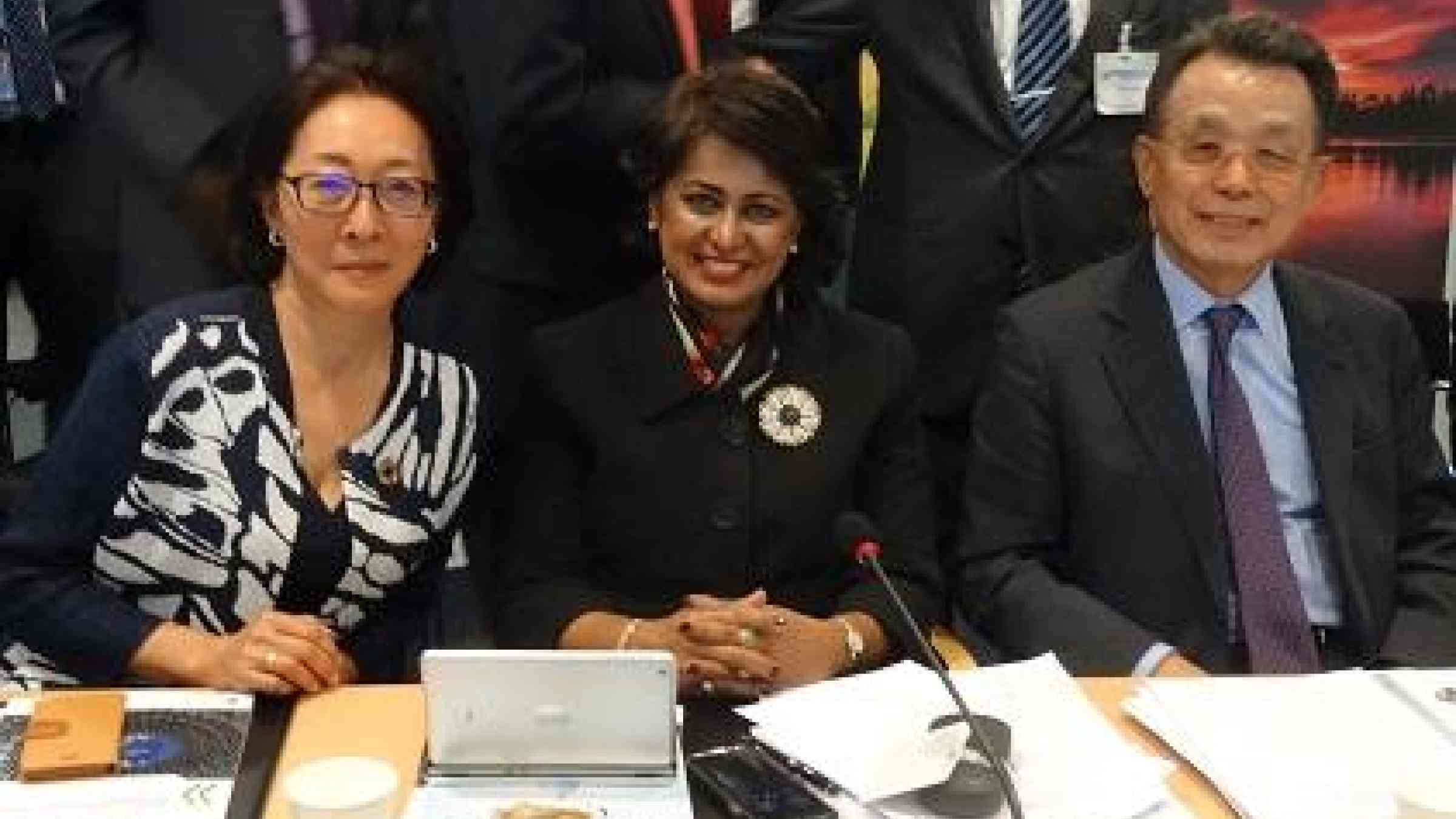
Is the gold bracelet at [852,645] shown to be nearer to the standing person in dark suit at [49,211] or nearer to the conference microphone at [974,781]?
the conference microphone at [974,781]

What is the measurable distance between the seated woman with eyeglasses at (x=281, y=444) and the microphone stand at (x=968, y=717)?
661 millimetres

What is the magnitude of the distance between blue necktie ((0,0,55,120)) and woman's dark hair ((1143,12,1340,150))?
178 centimetres

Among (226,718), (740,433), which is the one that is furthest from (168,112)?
(226,718)

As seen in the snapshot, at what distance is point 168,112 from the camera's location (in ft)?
8.36

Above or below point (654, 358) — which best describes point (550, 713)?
below

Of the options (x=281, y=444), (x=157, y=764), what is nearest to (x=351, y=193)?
(x=281, y=444)

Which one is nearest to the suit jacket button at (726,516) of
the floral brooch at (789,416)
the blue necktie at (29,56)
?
the floral brooch at (789,416)

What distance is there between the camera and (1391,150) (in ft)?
10.4

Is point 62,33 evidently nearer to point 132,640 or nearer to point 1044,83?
point 132,640

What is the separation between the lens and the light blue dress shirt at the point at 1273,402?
218cm

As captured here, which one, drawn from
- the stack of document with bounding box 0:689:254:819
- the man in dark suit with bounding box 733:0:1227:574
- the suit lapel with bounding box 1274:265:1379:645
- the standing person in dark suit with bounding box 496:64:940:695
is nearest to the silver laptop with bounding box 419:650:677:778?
the stack of document with bounding box 0:689:254:819

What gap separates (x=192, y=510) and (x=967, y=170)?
1343 millimetres

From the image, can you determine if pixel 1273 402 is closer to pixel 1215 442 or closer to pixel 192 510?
pixel 1215 442

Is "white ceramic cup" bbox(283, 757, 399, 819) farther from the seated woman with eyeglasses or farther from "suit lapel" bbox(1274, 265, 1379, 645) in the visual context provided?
"suit lapel" bbox(1274, 265, 1379, 645)
